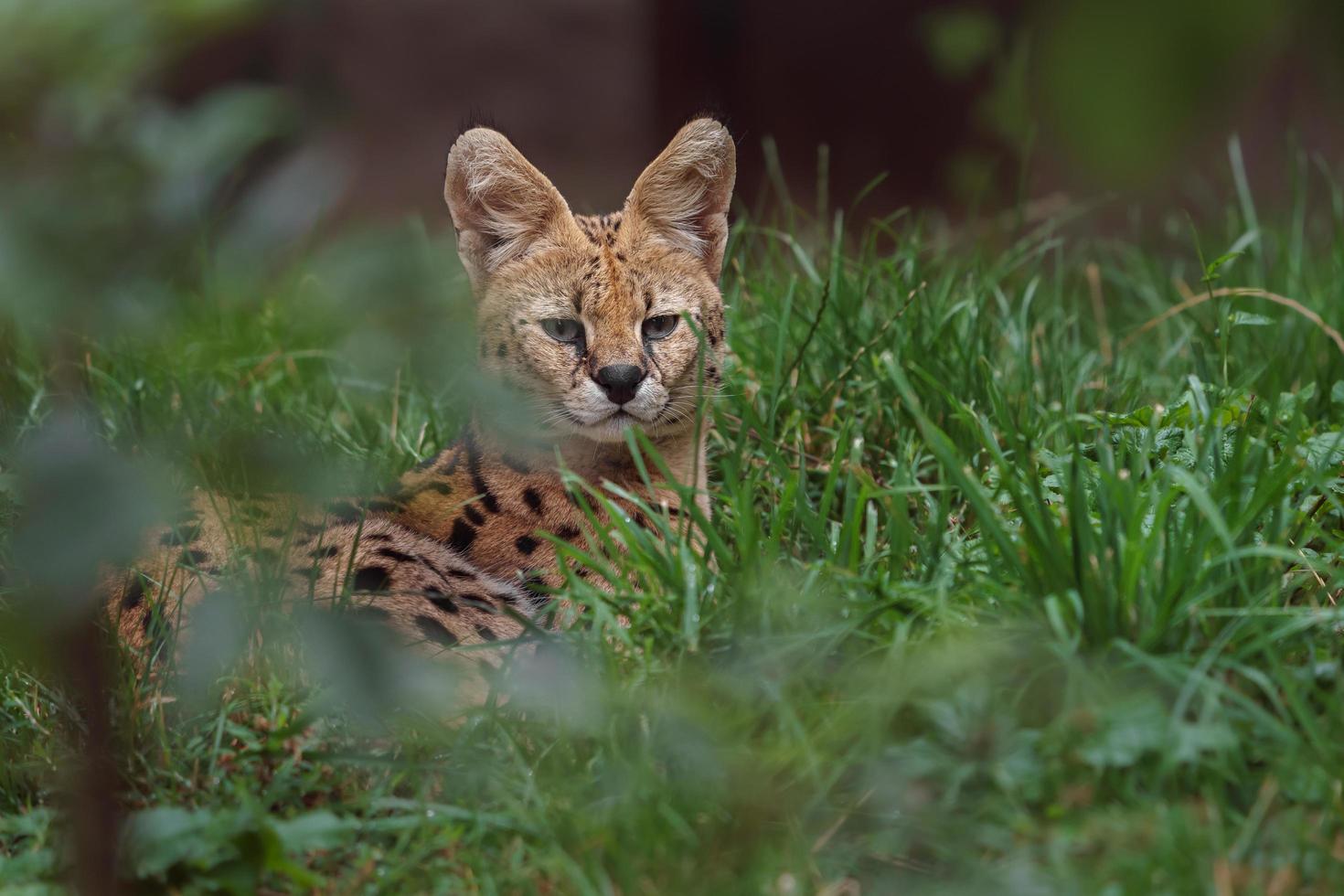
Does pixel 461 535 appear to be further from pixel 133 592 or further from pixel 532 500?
pixel 133 592

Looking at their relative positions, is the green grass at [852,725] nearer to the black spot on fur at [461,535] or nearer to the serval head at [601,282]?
the serval head at [601,282]

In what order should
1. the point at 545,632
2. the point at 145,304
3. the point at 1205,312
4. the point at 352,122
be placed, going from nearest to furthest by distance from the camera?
the point at 145,304 < the point at 352,122 < the point at 545,632 < the point at 1205,312

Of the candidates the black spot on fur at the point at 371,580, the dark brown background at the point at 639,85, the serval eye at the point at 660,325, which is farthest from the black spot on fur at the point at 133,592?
the dark brown background at the point at 639,85

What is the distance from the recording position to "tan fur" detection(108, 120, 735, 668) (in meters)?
3.46

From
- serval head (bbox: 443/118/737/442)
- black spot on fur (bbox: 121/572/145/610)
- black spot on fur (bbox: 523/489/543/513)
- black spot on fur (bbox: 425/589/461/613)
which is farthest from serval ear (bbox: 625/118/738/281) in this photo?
black spot on fur (bbox: 121/572/145/610)

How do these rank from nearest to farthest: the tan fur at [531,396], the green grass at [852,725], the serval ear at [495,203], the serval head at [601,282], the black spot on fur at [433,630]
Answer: the green grass at [852,725] < the black spot on fur at [433,630] < the tan fur at [531,396] < the serval head at [601,282] < the serval ear at [495,203]

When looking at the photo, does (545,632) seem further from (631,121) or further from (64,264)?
(631,121)

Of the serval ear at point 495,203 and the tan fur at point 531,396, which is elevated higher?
the serval ear at point 495,203

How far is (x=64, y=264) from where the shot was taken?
97 cm

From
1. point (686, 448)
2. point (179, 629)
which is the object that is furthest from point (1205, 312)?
point (179, 629)

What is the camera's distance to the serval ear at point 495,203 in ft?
12.5

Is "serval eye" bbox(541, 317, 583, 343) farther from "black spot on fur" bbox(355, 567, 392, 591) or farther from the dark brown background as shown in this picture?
the dark brown background

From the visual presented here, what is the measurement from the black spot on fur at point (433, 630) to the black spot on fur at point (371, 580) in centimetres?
12

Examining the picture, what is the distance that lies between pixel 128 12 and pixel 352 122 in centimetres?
28
